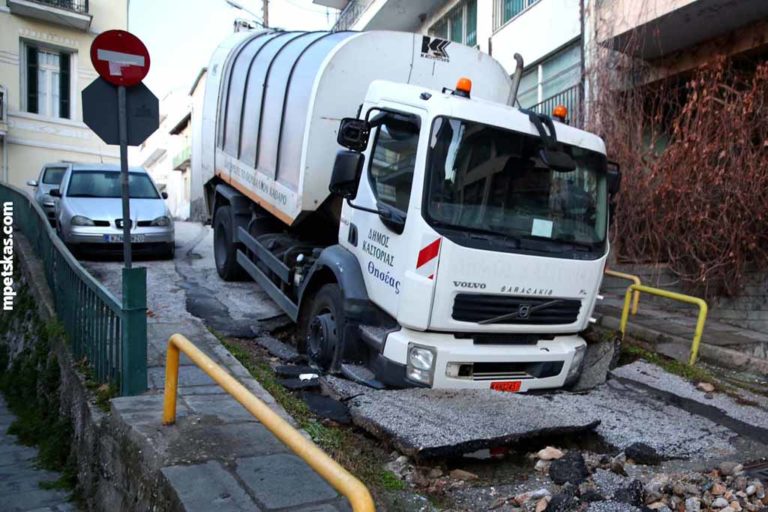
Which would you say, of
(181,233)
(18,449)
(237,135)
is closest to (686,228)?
(237,135)

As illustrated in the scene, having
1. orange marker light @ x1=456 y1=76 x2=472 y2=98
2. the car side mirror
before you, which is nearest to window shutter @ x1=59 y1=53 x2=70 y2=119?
orange marker light @ x1=456 y1=76 x2=472 y2=98

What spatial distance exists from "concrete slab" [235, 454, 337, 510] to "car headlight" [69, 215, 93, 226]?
7694mm

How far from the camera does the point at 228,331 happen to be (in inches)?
282

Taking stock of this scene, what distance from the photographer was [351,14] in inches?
875

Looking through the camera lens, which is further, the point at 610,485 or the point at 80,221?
the point at 80,221

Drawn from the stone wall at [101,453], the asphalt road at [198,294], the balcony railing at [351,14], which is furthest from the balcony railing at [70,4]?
the stone wall at [101,453]

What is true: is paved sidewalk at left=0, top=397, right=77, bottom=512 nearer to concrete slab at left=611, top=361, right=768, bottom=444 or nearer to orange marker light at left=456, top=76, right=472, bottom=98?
orange marker light at left=456, top=76, right=472, bottom=98

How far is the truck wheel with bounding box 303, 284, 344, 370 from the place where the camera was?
17.9 ft

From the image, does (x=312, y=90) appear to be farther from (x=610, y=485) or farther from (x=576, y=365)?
(x=610, y=485)

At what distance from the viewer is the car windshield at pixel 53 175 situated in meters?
14.2

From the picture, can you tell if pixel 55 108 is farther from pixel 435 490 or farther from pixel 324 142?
pixel 435 490

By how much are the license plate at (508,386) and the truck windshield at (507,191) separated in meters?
1.07

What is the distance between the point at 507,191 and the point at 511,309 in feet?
3.03

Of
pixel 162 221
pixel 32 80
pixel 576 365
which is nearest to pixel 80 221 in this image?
pixel 162 221
